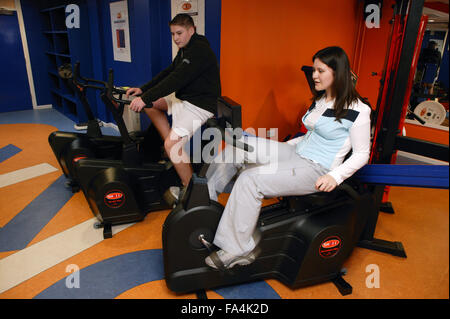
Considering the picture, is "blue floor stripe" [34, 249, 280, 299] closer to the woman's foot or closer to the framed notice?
→ the woman's foot

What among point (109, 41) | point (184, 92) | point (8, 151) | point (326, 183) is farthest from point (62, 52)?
point (326, 183)

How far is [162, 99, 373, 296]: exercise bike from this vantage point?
1.72 m

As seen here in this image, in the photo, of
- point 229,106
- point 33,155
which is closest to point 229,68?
point 229,106

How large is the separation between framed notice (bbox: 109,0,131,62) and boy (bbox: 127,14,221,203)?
164 cm

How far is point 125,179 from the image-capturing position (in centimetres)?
240

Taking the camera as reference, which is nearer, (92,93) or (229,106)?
(229,106)

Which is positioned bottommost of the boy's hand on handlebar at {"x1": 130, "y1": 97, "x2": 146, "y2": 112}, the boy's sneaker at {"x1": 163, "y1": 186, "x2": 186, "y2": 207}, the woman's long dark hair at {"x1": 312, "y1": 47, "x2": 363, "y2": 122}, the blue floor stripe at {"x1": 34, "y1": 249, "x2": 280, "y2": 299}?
the blue floor stripe at {"x1": 34, "y1": 249, "x2": 280, "y2": 299}

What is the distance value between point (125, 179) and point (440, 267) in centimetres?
212

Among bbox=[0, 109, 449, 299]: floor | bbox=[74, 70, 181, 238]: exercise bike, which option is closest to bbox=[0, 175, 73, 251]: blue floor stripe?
bbox=[0, 109, 449, 299]: floor

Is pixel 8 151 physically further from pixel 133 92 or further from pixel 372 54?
pixel 372 54

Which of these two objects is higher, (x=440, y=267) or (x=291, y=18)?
(x=291, y=18)

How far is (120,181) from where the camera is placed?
2.35 metres

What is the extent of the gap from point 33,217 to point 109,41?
9.77 feet
